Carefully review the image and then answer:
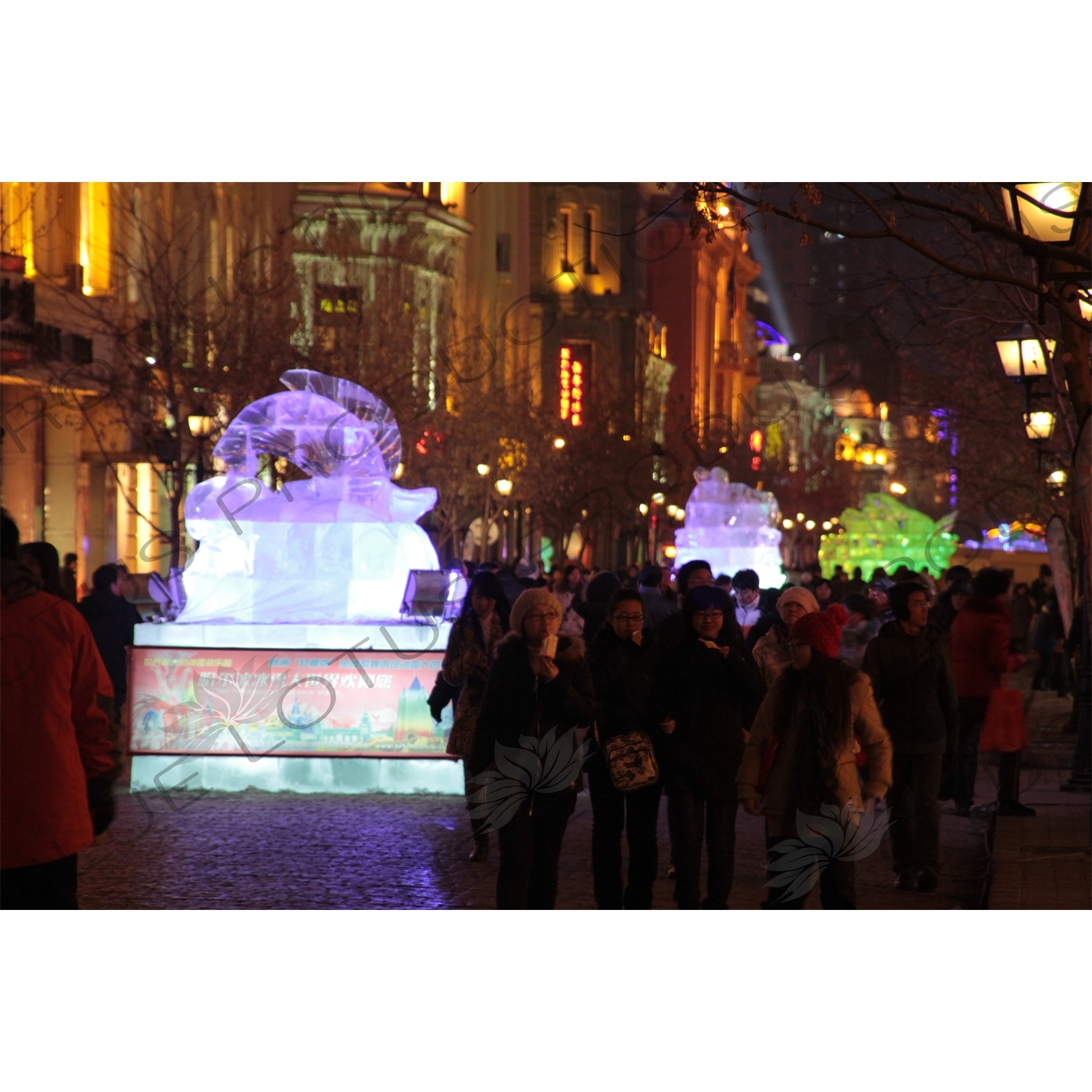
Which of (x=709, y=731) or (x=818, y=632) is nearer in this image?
(x=818, y=632)

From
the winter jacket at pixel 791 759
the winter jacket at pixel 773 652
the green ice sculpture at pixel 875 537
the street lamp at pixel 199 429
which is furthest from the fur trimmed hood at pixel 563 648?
the green ice sculpture at pixel 875 537

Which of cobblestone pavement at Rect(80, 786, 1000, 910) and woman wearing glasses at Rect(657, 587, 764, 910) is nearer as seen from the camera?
woman wearing glasses at Rect(657, 587, 764, 910)

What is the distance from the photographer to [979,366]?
26766 millimetres

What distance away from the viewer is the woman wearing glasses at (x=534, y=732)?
7000mm

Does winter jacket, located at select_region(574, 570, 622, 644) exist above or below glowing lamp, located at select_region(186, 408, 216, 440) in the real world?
below

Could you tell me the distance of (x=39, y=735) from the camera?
17.9 ft

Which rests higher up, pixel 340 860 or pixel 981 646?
pixel 981 646

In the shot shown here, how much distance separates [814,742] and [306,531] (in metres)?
8.09

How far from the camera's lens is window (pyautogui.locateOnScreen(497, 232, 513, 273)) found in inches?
2320

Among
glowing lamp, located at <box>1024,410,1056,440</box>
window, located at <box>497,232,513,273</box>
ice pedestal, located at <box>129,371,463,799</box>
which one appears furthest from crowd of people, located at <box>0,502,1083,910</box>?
window, located at <box>497,232,513,273</box>

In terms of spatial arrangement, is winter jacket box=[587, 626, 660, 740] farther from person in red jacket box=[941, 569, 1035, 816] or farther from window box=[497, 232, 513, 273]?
window box=[497, 232, 513, 273]

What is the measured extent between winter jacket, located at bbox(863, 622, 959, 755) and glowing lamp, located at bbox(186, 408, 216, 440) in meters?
14.2

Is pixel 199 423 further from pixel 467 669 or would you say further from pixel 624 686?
pixel 624 686

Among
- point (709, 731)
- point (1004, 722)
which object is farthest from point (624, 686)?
point (1004, 722)
